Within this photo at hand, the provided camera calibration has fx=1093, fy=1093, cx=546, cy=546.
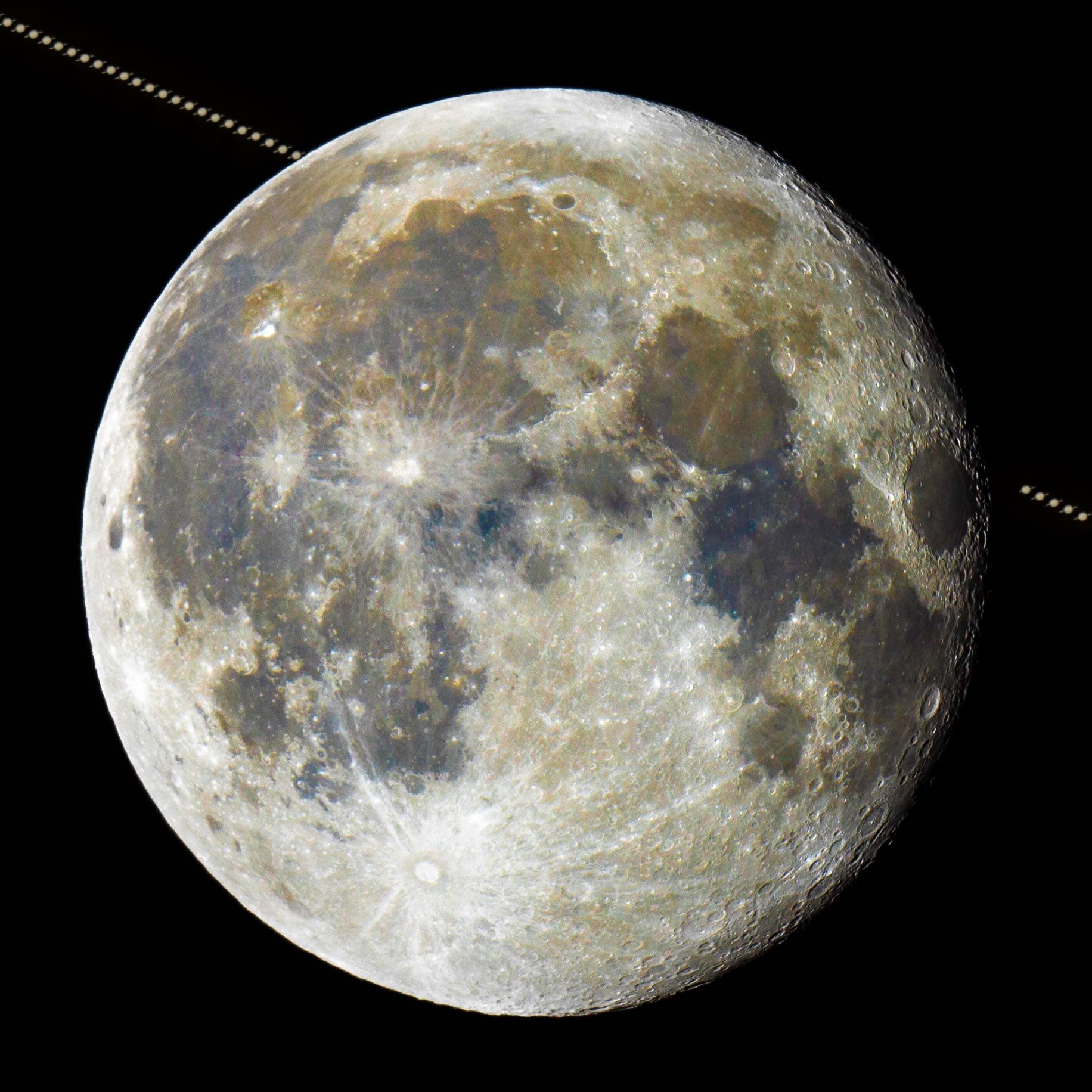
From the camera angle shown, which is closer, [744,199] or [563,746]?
[563,746]

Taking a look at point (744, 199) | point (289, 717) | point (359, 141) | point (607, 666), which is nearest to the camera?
point (607, 666)

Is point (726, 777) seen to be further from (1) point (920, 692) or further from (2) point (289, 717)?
(2) point (289, 717)

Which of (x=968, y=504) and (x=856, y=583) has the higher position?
(x=968, y=504)

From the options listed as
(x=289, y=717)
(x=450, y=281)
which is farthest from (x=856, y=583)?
(x=289, y=717)

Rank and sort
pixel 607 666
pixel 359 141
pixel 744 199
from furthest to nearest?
pixel 359 141 → pixel 744 199 → pixel 607 666

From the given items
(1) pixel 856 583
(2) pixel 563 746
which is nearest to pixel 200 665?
(2) pixel 563 746

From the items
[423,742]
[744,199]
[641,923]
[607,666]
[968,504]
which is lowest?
[641,923]
